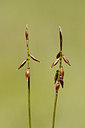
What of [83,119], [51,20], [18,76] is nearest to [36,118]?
[83,119]

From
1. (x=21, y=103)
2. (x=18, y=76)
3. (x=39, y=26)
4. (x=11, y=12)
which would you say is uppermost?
(x=11, y=12)

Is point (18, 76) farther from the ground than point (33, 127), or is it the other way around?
point (18, 76)

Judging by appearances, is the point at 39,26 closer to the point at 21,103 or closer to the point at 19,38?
the point at 19,38

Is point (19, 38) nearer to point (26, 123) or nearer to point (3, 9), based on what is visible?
point (3, 9)

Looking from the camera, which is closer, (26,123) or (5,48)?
(26,123)

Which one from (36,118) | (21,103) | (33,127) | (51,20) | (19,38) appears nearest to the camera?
(33,127)

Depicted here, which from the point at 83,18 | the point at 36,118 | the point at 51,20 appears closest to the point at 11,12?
the point at 51,20

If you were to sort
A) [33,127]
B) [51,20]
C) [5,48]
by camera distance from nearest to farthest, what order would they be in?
[33,127]
[5,48]
[51,20]
